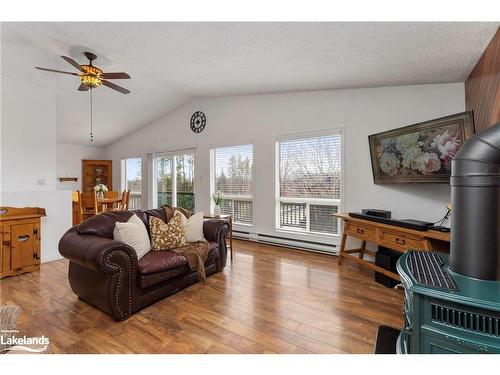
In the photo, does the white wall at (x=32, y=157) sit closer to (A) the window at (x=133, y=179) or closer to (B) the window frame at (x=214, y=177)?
(B) the window frame at (x=214, y=177)

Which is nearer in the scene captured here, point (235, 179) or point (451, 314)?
point (451, 314)

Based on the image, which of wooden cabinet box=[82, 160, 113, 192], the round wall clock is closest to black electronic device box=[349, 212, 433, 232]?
the round wall clock

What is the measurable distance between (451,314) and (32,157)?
5.06 m

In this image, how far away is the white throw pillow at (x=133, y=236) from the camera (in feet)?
7.48

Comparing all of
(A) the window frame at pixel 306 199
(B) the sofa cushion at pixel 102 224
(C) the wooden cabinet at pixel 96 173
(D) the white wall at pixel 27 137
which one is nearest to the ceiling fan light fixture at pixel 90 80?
(D) the white wall at pixel 27 137

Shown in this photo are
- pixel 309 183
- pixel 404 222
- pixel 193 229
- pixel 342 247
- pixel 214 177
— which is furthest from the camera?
pixel 214 177

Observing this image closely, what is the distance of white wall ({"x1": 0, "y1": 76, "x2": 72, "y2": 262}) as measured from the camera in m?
3.28

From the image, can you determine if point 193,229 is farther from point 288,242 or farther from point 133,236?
point 288,242

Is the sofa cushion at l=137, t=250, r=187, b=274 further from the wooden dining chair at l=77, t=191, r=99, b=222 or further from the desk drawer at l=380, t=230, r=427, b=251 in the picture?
the wooden dining chair at l=77, t=191, r=99, b=222

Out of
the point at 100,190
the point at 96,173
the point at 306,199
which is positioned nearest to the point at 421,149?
the point at 306,199

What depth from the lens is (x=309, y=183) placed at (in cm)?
399

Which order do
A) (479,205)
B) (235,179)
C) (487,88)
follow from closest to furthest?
1. (479,205)
2. (487,88)
3. (235,179)

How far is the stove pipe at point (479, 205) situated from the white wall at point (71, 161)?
26.1 ft

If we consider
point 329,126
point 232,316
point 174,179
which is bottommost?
point 232,316
